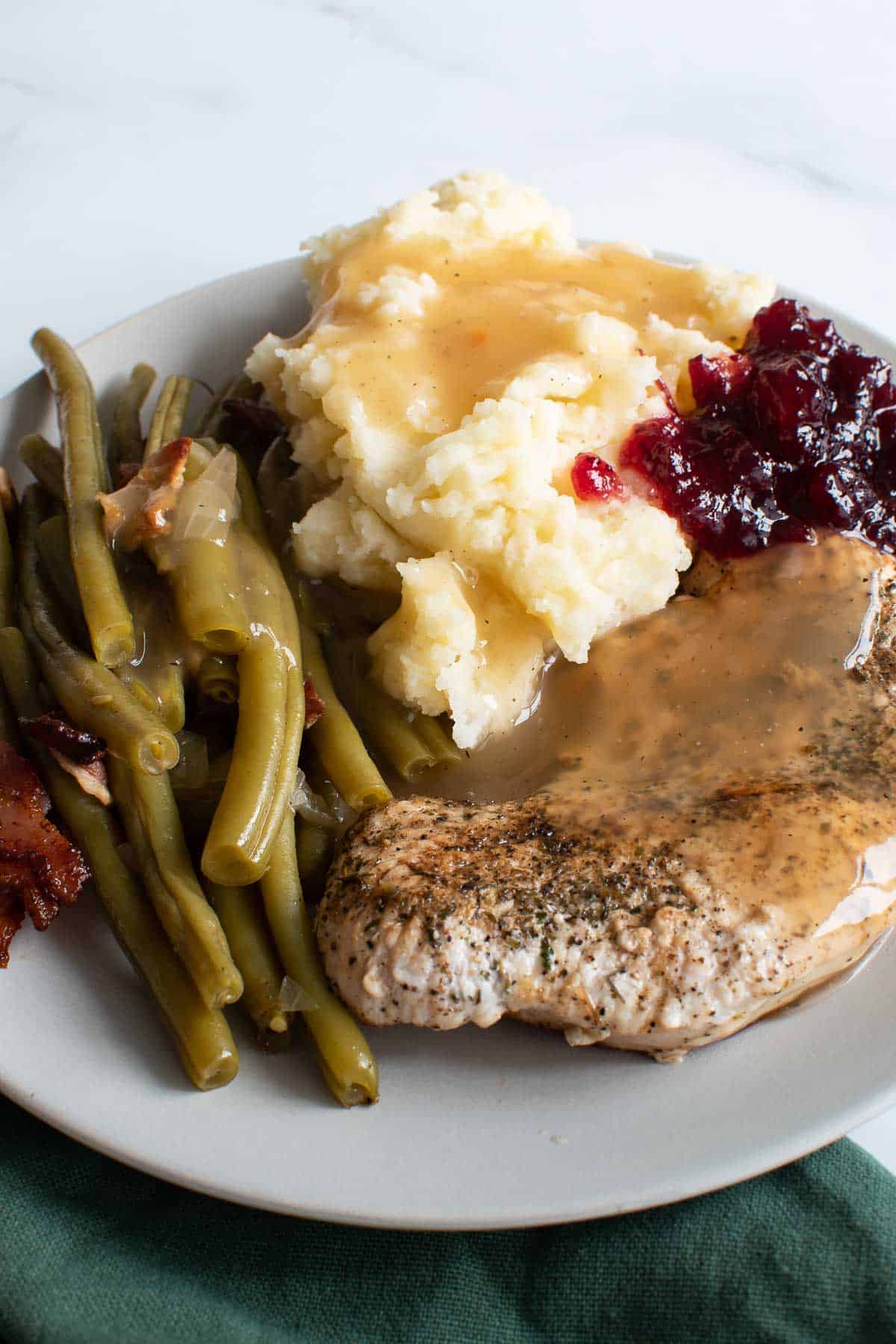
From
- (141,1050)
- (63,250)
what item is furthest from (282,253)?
(141,1050)

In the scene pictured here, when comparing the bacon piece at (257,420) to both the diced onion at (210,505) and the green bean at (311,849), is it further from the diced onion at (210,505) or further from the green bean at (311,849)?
the green bean at (311,849)

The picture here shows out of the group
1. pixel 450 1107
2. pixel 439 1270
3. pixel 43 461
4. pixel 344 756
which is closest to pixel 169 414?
pixel 43 461

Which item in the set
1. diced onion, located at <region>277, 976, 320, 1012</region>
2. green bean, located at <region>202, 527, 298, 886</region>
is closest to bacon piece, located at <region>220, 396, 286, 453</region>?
green bean, located at <region>202, 527, 298, 886</region>

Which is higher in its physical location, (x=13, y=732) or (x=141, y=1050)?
(x=13, y=732)

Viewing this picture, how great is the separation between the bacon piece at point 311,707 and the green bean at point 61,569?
0.75 m

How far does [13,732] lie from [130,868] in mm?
624

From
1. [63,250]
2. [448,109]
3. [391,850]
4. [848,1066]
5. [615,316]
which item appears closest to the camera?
[848,1066]

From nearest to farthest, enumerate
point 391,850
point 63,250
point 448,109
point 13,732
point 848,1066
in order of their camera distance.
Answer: point 848,1066, point 391,850, point 13,732, point 63,250, point 448,109

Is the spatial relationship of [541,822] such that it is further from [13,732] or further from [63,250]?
[63,250]

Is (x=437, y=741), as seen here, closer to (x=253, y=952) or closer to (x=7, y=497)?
(x=253, y=952)

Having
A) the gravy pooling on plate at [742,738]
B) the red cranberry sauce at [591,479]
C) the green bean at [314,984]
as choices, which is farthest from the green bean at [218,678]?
the red cranberry sauce at [591,479]

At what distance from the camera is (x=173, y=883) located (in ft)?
12.0

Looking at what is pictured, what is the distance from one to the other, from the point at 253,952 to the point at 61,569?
1.56m

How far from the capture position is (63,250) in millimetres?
6992
